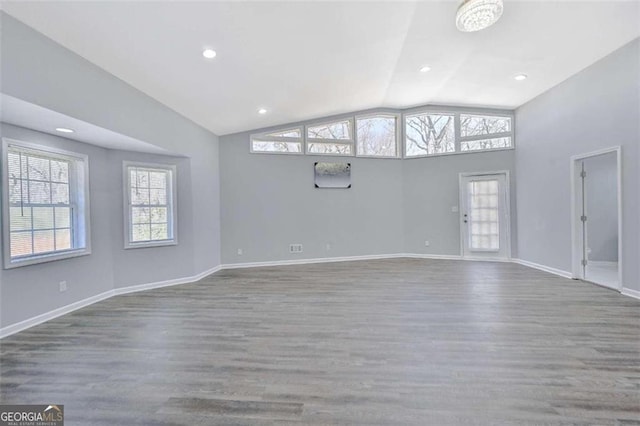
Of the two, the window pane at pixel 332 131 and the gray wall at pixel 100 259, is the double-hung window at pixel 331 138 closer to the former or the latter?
the window pane at pixel 332 131

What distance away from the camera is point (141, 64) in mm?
3209

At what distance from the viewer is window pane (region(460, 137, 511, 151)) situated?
6430 millimetres

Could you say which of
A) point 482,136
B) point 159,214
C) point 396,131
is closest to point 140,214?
point 159,214

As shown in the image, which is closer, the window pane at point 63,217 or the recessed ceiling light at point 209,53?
the recessed ceiling light at point 209,53

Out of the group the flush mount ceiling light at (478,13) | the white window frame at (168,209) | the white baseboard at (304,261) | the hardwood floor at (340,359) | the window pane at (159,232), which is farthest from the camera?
the white baseboard at (304,261)

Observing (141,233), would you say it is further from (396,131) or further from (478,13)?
(396,131)

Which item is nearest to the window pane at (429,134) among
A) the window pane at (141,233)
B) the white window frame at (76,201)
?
the window pane at (141,233)

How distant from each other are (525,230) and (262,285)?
5.31m

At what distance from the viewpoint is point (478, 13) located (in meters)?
2.92

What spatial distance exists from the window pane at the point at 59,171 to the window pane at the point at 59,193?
0.06 metres

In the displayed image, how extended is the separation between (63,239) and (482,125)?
7746mm

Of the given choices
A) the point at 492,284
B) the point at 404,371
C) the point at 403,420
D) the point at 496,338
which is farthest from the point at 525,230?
the point at 403,420

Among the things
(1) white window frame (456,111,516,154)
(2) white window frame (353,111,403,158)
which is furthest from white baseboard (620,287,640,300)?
(2) white window frame (353,111,403,158)

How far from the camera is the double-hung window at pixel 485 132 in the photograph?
253 inches
